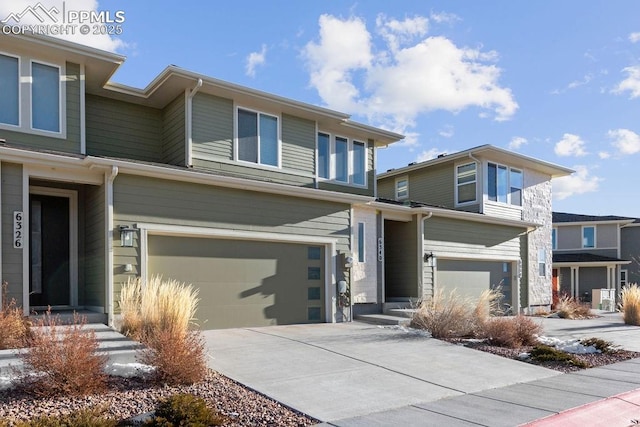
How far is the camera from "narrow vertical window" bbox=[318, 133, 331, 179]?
16.1 metres

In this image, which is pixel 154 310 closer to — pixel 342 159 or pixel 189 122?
pixel 189 122

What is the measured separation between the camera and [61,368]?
5906mm

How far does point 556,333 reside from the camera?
13.5m

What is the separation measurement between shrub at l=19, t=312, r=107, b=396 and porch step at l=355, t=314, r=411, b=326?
8365 mm

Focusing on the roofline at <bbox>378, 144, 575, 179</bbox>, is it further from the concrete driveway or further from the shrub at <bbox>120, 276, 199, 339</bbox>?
the shrub at <bbox>120, 276, 199, 339</bbox>

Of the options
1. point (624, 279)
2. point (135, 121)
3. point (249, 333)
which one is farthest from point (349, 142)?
point (624, 279)

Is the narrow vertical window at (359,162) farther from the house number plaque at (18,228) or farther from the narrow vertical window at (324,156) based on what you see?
the house number plaque at (18,228)

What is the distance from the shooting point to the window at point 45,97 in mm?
11062

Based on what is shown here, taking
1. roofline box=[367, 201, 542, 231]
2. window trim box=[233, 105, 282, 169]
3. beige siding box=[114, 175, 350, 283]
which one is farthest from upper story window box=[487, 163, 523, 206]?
window trim box=[233, 105, 282, 169]

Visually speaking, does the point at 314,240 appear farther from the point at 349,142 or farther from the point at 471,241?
the point at 471,241

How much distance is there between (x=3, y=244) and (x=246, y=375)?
5287 mm

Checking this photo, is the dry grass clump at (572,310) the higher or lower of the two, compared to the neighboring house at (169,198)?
lower

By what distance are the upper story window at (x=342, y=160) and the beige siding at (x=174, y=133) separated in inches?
174


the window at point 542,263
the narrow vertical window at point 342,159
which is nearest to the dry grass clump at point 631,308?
the window at point 542,263
